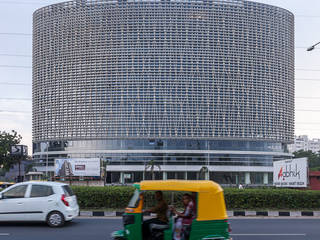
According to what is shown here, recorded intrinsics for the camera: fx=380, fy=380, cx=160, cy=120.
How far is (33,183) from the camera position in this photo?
12.4 m

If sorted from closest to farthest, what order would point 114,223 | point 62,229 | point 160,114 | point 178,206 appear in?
point 178,206 < point 62,229 < point 114,223 < point 160,114

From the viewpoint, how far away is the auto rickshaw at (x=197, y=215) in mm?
8359

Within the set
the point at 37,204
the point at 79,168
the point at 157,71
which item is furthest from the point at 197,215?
→ the point at 157,71

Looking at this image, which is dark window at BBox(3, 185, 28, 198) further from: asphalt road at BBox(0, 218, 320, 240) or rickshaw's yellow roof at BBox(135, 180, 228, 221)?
rickshaw's yellow roof at BBox(135, 180, 228, 221)

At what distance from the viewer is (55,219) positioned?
12219mm

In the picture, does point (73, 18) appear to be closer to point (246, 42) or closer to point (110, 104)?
point (110, 104)

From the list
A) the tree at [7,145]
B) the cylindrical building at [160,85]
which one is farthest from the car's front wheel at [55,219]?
the cylindrical building at [160,85]

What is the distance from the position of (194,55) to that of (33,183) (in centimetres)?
6477

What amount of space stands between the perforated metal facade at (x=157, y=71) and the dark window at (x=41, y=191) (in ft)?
198

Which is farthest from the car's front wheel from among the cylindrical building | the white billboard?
the cylindrical building

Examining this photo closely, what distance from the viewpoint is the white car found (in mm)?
12141

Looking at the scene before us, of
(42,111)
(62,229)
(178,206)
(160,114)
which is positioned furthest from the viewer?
(42,111)

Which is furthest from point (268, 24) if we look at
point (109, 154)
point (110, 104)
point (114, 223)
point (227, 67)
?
point (114, 223)

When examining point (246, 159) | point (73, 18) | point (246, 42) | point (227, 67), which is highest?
point (73, 18)
